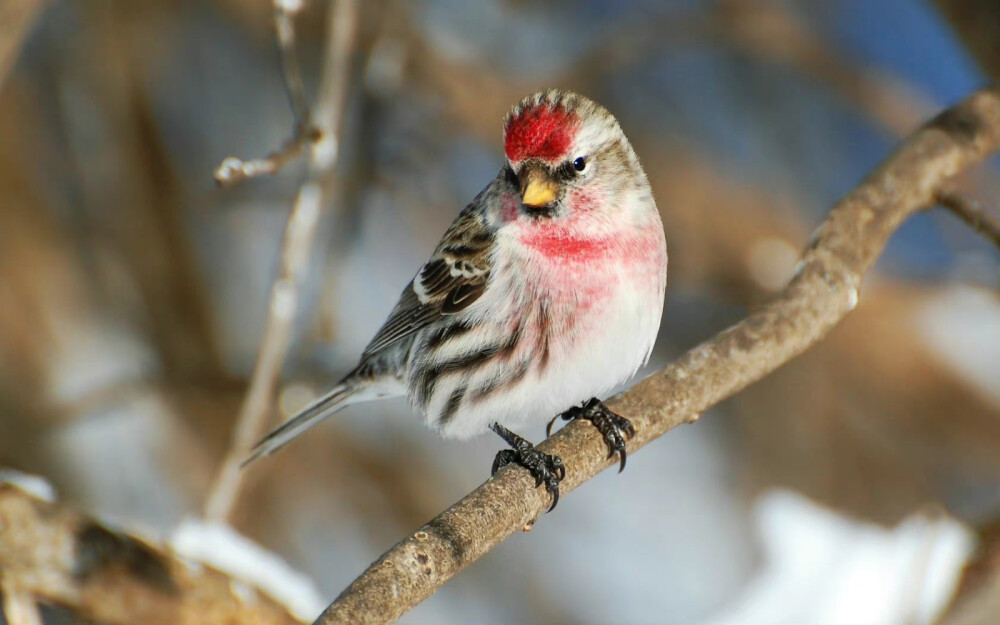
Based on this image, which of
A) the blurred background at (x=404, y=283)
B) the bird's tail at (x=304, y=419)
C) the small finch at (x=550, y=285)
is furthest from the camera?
the blurred background at (x=404, y=283)

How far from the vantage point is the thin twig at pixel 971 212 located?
2.34 metres

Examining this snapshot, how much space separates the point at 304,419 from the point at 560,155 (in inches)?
31.9

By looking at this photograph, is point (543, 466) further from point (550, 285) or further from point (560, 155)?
point (560, 155)

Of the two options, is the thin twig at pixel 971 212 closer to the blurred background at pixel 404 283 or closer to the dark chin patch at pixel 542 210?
the blurred background at pixel 404 283

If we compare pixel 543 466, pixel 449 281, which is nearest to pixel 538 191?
pixel 449 281

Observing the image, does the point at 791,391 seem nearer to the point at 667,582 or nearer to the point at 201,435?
the point at 667,582

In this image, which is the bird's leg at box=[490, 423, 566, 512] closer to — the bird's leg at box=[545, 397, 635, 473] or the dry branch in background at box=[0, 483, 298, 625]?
the bird's leg at box=[545, 397, 635, 473]

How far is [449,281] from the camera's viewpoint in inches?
88.0

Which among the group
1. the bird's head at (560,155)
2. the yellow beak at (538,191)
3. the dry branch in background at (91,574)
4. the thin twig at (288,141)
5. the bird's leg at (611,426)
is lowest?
the bird's leg at (611,426)

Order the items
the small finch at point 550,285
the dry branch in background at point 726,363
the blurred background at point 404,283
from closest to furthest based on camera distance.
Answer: the dry branch in background at point 726,363 → the small finch at point 550,285 → the blurred background at point 404,283

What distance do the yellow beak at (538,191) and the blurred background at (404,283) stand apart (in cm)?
126

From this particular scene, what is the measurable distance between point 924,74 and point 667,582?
2.06 m

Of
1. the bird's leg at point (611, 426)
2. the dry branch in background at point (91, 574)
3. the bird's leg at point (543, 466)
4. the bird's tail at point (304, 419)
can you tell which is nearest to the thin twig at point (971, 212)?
the bird's leg at point (611, 426)

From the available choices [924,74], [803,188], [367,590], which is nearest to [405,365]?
[367,590]
